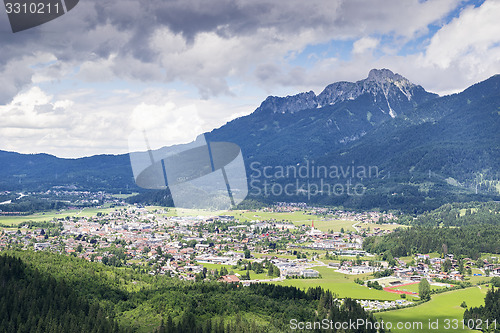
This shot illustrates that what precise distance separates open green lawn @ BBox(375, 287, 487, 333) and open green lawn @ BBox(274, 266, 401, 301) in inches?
175

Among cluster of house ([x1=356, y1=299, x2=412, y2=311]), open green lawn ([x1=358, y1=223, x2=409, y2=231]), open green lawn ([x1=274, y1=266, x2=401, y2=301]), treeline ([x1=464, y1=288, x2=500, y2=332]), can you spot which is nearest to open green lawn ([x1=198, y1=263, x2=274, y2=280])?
open green lawn ([x1=274, y1=266, x2=401, y2=301])

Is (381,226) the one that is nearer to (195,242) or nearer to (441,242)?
(441,242)

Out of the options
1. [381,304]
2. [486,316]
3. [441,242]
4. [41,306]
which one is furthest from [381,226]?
[41,306]

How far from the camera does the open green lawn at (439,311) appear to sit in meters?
45.0

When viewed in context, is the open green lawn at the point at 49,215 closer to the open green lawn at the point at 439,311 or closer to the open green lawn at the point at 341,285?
the open green lawn at the point at 341,285

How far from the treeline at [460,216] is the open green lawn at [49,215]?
8339 centimetres

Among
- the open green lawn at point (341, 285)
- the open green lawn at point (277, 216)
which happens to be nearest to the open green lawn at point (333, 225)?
the open green lawn at point (277, 216)

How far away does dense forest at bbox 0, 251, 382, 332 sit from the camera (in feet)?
115

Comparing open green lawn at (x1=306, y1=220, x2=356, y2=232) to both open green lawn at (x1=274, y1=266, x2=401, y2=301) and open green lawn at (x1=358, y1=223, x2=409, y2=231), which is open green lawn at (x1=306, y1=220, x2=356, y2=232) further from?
open green lawn at (x1=274, y1=266, x2=401, y2=301)

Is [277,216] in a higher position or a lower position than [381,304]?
higher

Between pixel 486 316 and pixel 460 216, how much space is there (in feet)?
246

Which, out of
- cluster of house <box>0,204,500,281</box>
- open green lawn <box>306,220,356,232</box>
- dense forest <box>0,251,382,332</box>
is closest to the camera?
dense forest <box>0,251,382,332</box>

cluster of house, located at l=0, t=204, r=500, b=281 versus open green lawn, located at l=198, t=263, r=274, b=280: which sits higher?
cluster of house, located at l=0, t=204, r=500, b=281

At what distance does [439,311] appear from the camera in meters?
48.7
